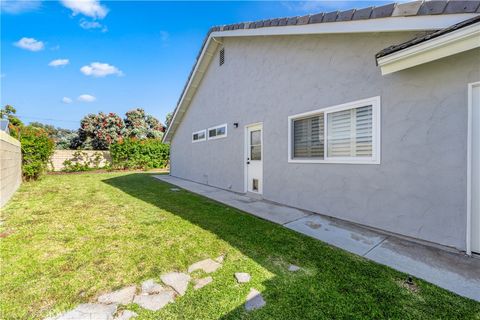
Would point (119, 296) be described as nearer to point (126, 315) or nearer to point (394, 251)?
point (126, 315)

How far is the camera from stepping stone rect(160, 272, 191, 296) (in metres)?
2.43

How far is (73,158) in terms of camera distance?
16.8 m

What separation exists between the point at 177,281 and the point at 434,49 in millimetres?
4700

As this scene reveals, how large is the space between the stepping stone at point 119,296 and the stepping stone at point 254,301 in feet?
4.07

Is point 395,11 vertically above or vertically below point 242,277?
above

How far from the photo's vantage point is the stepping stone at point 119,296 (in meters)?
2.23

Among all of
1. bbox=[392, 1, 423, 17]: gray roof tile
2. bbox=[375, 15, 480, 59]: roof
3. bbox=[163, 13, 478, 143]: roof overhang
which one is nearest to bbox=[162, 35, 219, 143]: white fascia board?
bbox=[163, 13, 478, 143]: roof overhang

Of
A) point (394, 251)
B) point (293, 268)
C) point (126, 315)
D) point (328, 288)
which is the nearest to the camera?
point (126, 315)

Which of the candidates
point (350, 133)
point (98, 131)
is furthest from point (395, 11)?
point (98, 131)

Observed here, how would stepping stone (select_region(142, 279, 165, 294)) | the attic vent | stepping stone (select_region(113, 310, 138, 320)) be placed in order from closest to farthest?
1. stepping stone (select_region(113, 310, 138, 320))
2. stepping stone (select_region(142, 279, 165, 294))
3. the attic vent

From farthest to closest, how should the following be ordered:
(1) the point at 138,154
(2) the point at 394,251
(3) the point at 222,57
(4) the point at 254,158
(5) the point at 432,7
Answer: (1) the point at 138,154 → (3) the point at 222,57 → (4) the point at 254,158 → (2) the point at 394,251 → (5) the point at 432,7

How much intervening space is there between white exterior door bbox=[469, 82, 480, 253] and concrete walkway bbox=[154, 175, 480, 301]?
385 mm

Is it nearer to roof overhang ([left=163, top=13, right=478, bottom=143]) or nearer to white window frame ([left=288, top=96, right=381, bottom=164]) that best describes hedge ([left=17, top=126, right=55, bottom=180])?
roof overhang ([left=163, top=13, right=478, bottom=143])

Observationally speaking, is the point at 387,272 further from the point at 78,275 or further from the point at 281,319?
the point at 78,275
